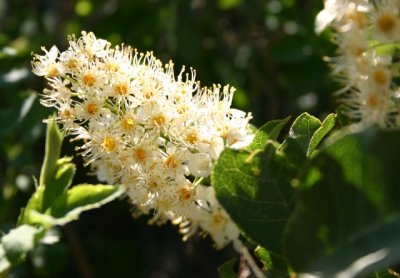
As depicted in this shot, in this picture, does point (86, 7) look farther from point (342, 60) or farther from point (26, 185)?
point (342, 60)

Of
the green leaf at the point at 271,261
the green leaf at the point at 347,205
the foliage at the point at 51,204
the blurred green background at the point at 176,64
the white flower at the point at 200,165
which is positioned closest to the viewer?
the green leaf at the point at 347,205

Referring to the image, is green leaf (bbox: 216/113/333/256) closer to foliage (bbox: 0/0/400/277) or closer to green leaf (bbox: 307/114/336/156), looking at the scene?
foliage (bbox: 0/0/400/277)

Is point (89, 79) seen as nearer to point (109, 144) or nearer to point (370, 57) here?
point (109, 144)

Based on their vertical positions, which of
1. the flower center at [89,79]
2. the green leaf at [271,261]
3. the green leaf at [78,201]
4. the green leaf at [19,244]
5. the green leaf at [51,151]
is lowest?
the green leaf at [271,261]

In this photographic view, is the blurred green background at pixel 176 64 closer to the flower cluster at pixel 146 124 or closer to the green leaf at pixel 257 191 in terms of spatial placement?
the flower cluster at pixel 146 124

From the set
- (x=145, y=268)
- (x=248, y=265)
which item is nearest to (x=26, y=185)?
(x=145, y=268)

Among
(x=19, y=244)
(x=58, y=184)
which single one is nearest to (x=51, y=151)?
(x=58, y=184)

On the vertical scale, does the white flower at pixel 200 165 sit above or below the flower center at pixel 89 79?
below

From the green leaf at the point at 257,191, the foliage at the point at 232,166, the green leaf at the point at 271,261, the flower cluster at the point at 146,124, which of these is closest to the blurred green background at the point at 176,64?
the foliage at the point at 232,166
